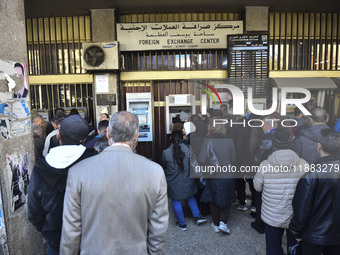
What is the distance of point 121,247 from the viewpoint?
145cm

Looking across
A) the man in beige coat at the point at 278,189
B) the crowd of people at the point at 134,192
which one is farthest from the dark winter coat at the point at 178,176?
the man in beige coat at the point at 278,189

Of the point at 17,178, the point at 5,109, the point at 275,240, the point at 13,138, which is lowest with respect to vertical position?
the point at 275,240

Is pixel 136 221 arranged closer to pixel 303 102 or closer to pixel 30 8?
pixel 303 102

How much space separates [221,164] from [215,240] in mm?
986

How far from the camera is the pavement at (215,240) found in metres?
2.99

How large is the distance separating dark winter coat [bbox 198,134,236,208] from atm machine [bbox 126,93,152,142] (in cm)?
267

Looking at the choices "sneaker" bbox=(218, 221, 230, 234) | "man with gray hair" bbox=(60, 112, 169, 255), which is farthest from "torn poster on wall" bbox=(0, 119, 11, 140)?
"sneaker" bbox=(218, 221, 230, 234)

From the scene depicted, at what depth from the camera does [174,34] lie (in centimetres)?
566

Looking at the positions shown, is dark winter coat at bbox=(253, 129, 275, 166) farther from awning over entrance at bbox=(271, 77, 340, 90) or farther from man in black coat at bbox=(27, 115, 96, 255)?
awning over entrance at bbox=(271, 77, 340, 90)

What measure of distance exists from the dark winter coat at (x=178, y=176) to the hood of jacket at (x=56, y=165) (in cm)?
179

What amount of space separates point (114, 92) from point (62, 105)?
1.38 metres

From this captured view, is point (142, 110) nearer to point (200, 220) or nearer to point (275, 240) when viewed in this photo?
point (200, 220)

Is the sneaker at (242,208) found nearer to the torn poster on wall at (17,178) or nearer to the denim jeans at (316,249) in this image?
the denim jeans at (316,249)

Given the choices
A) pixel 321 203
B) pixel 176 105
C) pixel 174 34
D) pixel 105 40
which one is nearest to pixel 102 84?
pixel 105 40
